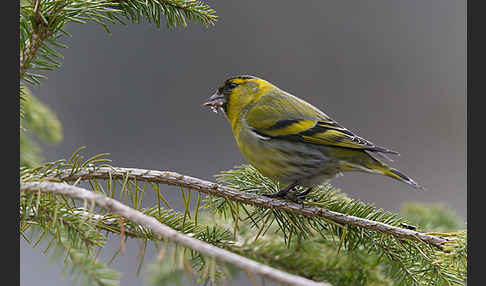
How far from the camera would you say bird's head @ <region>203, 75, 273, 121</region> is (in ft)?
6.51

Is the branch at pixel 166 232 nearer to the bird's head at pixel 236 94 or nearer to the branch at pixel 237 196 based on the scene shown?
the branch at pixel 237 196

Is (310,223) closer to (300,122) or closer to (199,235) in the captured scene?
(199,235)

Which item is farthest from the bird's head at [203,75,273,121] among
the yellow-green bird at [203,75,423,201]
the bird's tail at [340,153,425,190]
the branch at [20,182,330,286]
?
the branch at [20,182,330,286]

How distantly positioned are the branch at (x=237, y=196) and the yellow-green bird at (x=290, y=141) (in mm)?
103

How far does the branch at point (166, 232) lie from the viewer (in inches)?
25.6

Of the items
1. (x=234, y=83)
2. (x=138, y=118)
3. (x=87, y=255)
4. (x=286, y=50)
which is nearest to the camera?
(x=87, y=255)

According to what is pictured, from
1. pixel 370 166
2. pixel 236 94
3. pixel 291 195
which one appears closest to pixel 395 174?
pixel 370 166

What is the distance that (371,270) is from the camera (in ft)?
3.94

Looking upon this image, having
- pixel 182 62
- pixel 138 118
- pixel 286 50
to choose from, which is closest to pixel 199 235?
pixel 138 118

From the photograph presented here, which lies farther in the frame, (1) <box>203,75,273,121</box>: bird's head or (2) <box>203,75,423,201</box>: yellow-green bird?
(1) <box>203,75,273,121</box>: bird's head

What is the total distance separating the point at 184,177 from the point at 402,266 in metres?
0.62

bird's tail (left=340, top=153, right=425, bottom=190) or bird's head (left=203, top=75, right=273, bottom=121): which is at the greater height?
bird's head (left=203, top=75, right=273, bottom=121)

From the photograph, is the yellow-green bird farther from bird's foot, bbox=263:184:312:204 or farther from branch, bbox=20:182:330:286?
branch, bbox=20:182:330:286

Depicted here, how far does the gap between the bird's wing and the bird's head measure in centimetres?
6
